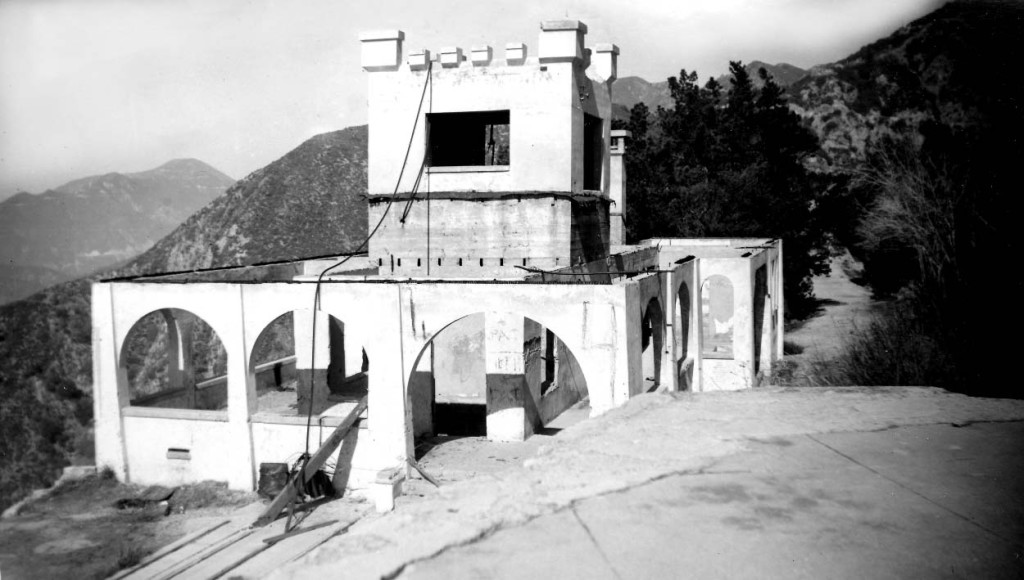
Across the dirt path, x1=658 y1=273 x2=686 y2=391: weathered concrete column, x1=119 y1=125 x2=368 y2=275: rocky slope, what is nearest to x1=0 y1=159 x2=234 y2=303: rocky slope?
x1=119 y1=125 x2=368 y2=275: rocky slope

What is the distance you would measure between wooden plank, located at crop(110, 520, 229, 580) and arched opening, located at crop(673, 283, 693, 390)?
1056 centimetres

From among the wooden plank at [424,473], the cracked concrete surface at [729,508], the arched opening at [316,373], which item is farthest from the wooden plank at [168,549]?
the cracked concrete surface at [729,508]

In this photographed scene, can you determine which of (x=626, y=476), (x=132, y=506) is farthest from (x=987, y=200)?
(x=132, y=506)

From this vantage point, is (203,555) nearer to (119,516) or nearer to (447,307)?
(119,516)

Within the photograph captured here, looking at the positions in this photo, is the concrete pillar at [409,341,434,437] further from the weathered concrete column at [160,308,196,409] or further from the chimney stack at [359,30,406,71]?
the chimney stack at [359,30,406,71]

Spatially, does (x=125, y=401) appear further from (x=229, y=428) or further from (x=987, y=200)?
(x=987, y=200)

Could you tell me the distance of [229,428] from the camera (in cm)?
1644

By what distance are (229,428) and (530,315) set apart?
21.9 ft

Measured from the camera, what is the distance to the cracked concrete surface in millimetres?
3482

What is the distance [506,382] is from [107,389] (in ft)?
26.9

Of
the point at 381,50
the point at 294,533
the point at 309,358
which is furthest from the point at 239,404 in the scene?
the point at 381,50

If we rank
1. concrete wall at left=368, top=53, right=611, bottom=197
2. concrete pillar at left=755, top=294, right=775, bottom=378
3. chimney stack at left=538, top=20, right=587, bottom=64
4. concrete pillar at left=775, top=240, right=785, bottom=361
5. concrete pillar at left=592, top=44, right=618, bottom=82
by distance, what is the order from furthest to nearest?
1. concrete pillar at left=775, top=240, right=785, bottom=361
2. concrete pillar at left=755, top=294, right=775, bottom=378
3. concrete pillar at left=592, top=44, right=618, bottom=82
4. concrete wall at left=368, top=53, right=611, bottom=197
5. chimney stack at left=538, top=20, right=587, bottom=64

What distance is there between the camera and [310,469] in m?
15.0

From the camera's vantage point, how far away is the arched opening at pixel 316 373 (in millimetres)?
19297
